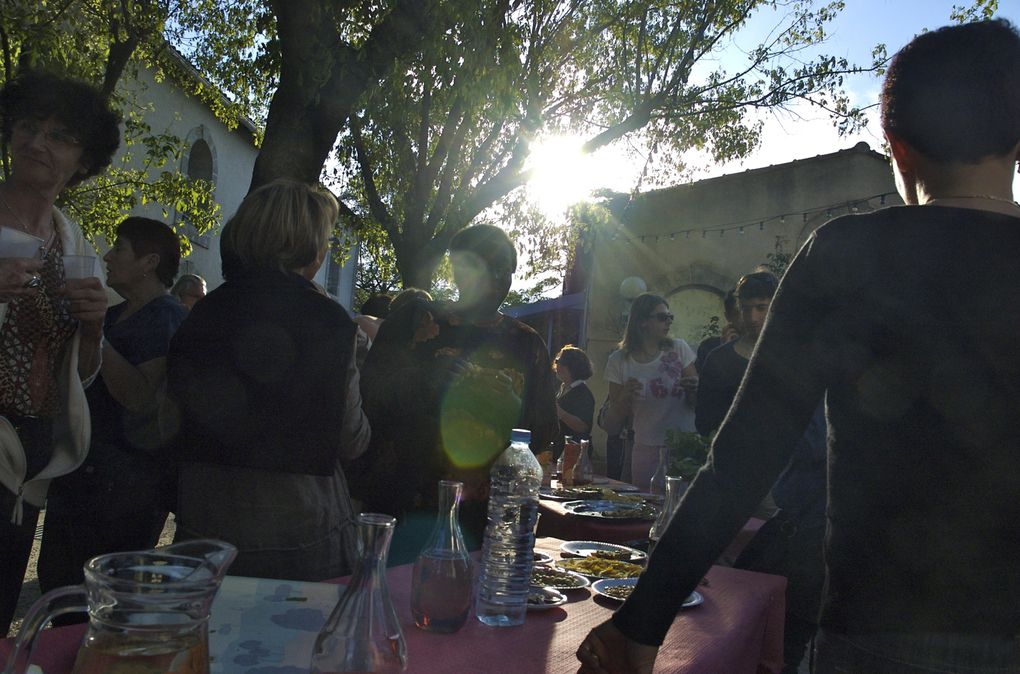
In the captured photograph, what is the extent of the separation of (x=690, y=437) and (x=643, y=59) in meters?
8.41

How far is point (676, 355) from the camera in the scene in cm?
564

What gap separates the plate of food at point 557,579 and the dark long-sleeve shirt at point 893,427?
96 centimetres

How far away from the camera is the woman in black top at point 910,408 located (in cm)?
119

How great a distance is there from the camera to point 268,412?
7.11 ft

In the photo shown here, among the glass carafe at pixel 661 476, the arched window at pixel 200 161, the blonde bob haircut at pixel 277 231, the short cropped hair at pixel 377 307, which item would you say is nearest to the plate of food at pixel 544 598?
the blonde bob haircut at pixel 277 231

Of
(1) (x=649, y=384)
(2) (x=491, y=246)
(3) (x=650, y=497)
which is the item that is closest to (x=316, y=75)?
(2) (x=491, y=246)

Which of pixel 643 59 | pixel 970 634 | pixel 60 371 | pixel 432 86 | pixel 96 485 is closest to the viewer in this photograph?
pixel 970 634

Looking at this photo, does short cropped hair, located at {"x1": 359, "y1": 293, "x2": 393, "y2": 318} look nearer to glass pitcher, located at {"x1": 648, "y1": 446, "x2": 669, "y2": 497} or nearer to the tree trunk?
the tree trunk

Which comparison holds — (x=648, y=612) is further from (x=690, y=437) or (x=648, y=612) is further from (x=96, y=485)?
(x=690, y=437)

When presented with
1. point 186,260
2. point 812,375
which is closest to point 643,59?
point 186,260

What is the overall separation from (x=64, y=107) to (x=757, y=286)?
3.21 meters

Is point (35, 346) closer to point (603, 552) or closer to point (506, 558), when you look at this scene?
point (506, 558)

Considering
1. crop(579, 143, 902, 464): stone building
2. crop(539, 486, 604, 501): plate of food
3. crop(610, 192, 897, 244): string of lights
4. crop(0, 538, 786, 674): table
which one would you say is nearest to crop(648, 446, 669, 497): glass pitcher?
crop(539, 486, 604, 501): plate of food

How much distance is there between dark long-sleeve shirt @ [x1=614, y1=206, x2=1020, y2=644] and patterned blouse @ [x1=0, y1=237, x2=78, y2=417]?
1.79 m
